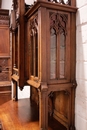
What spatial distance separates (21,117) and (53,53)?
29.5 inches

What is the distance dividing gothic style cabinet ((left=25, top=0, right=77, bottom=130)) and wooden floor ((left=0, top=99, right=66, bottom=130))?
0.53 ft

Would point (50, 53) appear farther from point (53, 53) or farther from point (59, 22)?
point (59, 22)

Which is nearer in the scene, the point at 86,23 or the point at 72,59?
the point at 86,23

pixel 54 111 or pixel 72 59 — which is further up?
pixel 72 59

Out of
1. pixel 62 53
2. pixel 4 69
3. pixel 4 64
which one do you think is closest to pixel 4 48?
pixel 4 64

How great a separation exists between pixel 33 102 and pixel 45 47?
3.81 ft

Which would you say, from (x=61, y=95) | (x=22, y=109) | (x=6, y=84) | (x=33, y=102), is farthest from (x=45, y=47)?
(x=6, y=84)

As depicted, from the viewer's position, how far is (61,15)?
1294 millimetres

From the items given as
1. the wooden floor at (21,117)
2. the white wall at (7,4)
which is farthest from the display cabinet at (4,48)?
the wooden floor at (21,117)

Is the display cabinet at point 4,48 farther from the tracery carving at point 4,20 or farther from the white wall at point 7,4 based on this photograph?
the white wall at point 7,4

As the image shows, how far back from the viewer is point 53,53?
130 centimetres

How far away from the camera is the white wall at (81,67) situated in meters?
1.24

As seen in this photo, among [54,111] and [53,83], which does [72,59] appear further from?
[54,111]

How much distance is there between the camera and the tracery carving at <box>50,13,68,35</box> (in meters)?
1.26
